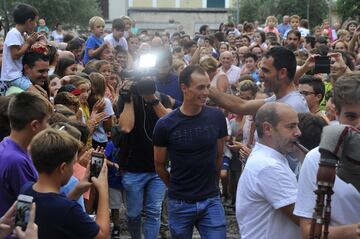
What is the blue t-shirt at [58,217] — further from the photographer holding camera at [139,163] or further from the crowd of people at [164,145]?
the photographer holding camera at [139,163]

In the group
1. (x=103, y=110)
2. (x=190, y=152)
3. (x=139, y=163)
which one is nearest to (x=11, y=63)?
(x=103, y=110)

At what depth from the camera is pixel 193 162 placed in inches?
256

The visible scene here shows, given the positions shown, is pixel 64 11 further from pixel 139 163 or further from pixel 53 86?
pixel 139 163

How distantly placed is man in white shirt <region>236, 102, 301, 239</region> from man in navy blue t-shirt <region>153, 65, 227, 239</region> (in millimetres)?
1721

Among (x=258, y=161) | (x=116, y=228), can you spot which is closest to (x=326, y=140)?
(x=258, y=161)

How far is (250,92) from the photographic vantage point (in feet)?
32.0

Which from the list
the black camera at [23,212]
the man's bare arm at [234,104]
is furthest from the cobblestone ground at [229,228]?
the black camera at [23,212]

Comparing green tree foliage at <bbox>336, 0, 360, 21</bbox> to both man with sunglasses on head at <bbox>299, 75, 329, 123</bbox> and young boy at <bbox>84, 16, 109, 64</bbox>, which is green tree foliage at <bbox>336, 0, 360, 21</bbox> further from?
man with sunglasses on head at <bbox>299, 75, 329, 123</bbox>

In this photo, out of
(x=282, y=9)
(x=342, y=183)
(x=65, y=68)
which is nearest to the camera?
(x=342, y=183)

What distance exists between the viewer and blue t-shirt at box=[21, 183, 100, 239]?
405cm

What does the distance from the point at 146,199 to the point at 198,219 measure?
128 cm

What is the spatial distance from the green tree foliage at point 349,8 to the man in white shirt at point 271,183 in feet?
75.7

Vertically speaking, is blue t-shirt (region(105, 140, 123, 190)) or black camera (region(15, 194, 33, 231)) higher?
black camera (region(15, 194, 33, 231))

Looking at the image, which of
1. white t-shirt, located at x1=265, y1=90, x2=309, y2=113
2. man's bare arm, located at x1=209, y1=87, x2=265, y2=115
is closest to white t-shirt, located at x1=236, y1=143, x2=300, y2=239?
white t-shirt, located at x1=265, y1=90, x2=309, y2=113
